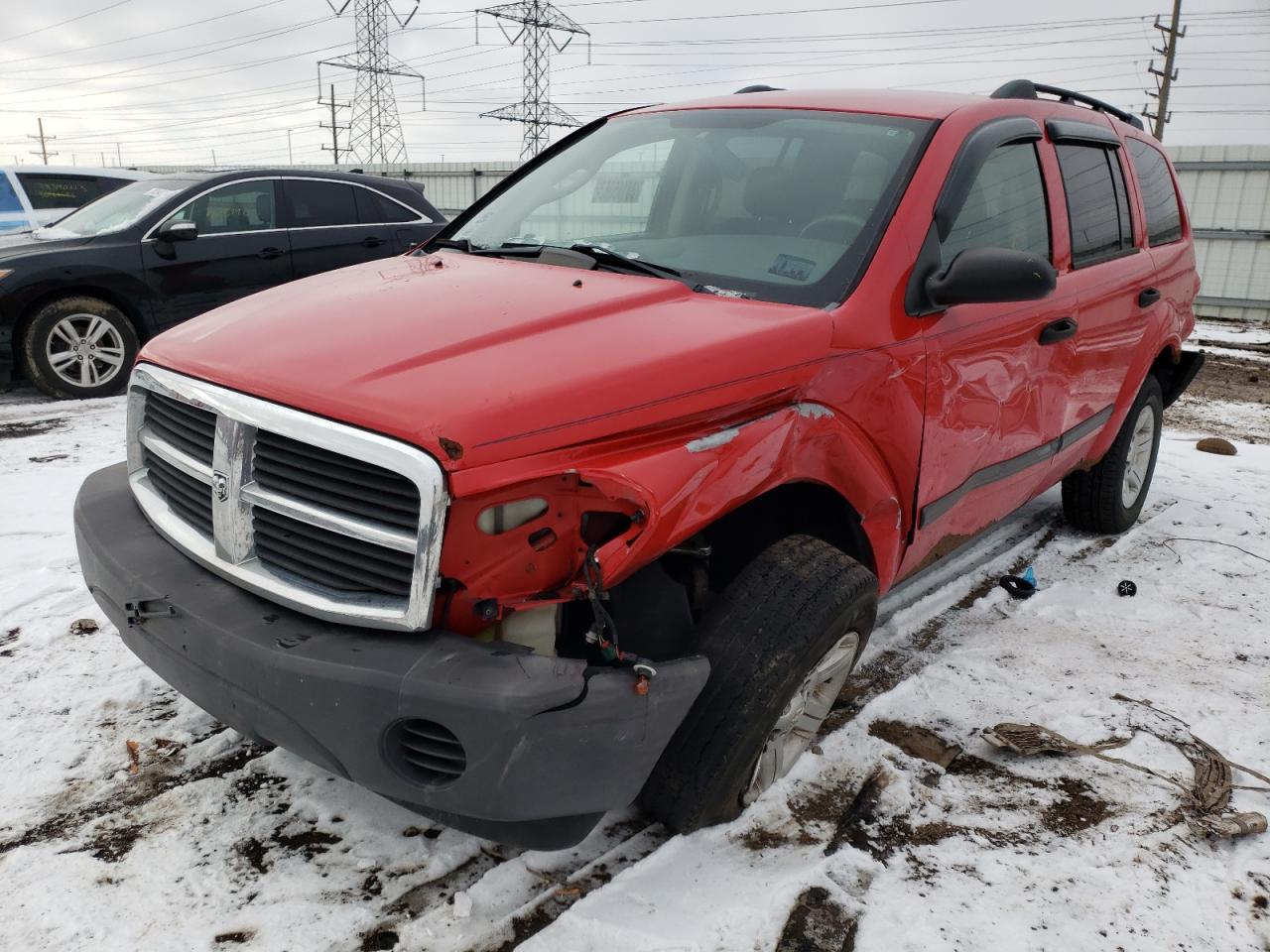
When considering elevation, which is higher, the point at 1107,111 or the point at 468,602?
the point at 1107,111

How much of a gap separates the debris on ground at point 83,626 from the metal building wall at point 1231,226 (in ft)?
59.6

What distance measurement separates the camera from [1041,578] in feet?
13.8

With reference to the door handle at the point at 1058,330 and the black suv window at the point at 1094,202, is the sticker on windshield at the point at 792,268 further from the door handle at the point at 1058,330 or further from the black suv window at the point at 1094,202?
the black suv window at the point at 1094,202

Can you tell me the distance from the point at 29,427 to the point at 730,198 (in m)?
5.12

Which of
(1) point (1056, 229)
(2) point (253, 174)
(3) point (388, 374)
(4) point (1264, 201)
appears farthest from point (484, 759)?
(4) point (1264, 201)

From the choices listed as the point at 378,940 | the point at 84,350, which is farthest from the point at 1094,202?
the point at 84,350

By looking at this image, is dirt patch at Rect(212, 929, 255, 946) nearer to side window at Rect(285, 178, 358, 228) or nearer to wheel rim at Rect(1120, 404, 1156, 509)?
wheel rim at Rect(1120, 404, 1156, 509)

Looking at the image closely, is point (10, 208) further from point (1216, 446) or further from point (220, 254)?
point (1216, 446)

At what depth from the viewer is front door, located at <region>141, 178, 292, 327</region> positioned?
23.2ft

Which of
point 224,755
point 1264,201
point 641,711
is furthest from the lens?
point 1264,201

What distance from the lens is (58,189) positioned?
9.79m

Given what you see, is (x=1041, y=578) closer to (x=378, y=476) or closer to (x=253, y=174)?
(x=378, y=476)

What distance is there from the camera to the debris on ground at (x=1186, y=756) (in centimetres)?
247

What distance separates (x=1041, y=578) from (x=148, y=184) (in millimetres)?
7266
